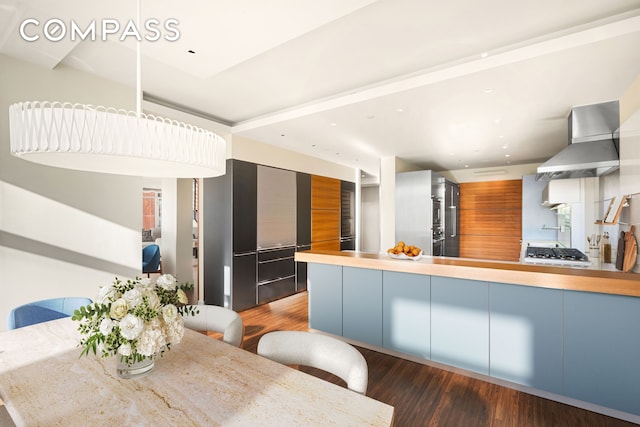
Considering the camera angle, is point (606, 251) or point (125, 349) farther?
point (606, 251)

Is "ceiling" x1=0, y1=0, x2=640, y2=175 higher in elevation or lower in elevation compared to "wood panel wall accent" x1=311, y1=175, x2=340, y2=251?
higher

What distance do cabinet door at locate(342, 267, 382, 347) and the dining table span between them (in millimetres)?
1654

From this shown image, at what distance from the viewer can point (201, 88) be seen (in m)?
2.97

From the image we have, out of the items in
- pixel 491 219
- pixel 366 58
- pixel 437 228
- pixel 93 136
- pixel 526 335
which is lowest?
pixel 526 335

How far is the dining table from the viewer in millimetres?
917

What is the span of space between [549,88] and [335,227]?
4.13 meters

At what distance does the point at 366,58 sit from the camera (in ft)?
7.86

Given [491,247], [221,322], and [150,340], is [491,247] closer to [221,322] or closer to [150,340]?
→ [221,322]

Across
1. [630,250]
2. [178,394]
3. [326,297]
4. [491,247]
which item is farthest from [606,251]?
[178,394]

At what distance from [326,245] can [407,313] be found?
11.0 ft

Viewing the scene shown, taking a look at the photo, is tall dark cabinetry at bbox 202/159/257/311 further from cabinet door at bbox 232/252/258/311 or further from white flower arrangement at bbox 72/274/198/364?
white flower arrangement at bbox 72/274/198/364

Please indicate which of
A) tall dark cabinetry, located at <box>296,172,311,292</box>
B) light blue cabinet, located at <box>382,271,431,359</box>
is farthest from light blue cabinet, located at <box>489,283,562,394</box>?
tall dark cabinetry, located at <box>296,172,311,292</box>

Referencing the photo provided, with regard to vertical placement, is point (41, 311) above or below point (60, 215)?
below

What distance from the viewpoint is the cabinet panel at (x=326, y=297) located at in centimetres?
300
